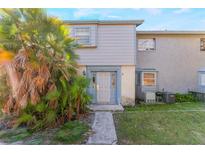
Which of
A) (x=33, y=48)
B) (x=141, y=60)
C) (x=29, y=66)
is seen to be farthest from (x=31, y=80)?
(x=141, y=60)

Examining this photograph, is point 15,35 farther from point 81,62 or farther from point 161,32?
point 161,32

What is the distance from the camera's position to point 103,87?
8.35 m

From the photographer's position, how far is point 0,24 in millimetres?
4742

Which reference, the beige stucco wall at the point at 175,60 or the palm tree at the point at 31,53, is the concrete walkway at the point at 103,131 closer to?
the palm tree at the point at 31,53

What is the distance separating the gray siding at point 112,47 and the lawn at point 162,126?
2.30 meters

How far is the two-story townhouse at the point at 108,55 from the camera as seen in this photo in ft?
26.8

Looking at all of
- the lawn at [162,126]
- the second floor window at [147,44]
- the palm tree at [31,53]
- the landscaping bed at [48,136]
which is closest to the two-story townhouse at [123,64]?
the second floor window at [147,44]

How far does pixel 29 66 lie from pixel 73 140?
1.84 m

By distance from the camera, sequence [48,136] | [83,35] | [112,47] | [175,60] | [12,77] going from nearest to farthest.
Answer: [48,136], [12,77], [83,35], [112,47], [175,60]

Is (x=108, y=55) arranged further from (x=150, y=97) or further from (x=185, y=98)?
(x=185, y=98)

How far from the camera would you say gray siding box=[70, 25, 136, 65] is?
823 cm

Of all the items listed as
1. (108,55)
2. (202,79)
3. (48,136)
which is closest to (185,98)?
(202,79)

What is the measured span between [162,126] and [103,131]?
4.92ft

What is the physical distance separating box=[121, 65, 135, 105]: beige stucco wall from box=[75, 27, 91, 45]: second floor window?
1.60 metres
